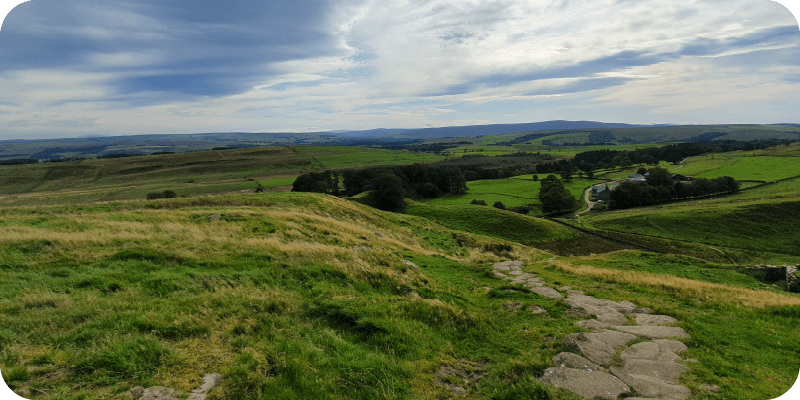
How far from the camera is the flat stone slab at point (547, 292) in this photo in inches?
479

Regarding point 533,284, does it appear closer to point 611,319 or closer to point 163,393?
point 611,319

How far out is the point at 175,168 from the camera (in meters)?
125

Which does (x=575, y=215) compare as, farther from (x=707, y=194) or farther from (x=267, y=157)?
(x=267, y=157)

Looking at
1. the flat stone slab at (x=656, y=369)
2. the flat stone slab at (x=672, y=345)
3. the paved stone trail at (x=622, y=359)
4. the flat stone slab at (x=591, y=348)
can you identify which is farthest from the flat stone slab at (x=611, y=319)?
the flat stone slab at (x=656, y=369)

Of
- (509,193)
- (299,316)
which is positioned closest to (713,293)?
(299,316)

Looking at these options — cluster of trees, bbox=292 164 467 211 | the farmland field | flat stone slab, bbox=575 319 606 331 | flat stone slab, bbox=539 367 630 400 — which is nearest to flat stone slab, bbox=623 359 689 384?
flat stone slab, bbox=539 367 630 400

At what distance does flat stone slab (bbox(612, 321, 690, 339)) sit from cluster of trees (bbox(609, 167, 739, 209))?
73197 millimetres

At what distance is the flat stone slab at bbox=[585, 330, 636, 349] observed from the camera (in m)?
7.97

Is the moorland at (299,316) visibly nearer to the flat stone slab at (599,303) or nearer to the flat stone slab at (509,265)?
the flat stone slab at (599,303)

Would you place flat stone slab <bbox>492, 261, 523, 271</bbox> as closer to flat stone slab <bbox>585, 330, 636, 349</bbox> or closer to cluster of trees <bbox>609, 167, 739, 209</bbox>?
flat stone slab <bbox>585, 330, 636, 349</bbox>

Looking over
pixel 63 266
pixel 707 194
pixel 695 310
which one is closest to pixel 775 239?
pixel 707 194

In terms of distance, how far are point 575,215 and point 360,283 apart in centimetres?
6777

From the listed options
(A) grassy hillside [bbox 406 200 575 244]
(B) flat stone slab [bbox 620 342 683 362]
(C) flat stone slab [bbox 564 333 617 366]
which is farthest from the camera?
(A) grassy hillside [bbox 406 200 575 244]

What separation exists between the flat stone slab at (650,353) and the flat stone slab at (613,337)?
0.25 m
